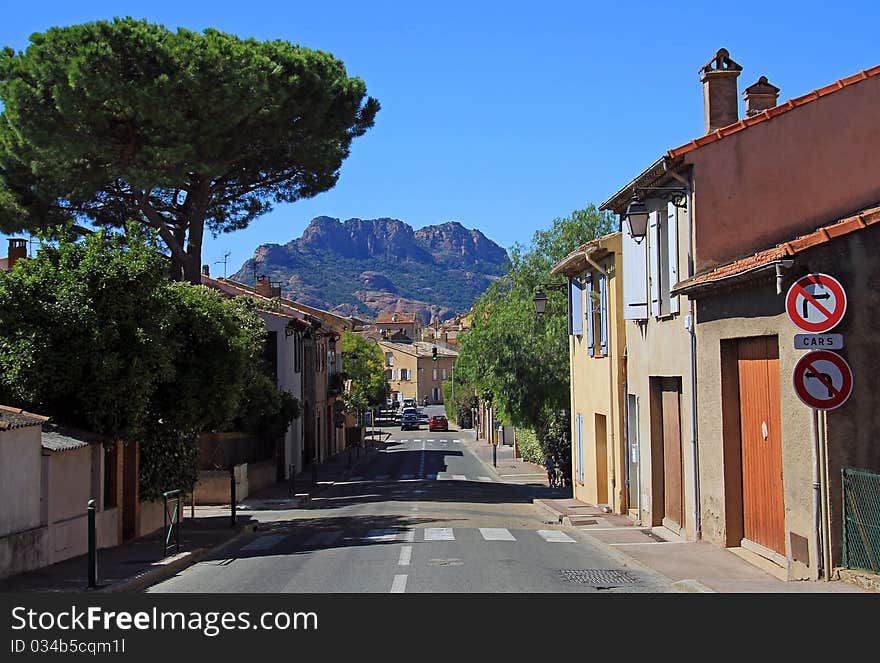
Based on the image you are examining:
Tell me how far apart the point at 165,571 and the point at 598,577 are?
648 cm

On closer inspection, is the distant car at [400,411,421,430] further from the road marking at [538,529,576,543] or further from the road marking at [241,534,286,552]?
the road marking at [538,529,576,543]

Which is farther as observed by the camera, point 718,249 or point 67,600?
point 718,249

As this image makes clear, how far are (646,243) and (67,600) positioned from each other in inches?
456

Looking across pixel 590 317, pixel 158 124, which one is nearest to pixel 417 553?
pixel 590 317

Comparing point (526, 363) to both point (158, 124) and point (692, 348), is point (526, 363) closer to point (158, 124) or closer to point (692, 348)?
point (158, 124)

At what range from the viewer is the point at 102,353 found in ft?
57.1

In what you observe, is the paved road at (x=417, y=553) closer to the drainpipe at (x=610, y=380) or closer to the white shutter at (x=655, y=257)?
the drainpipe at (x=610, y=380)

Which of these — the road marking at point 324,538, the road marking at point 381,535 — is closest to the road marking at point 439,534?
the road marking at point 381,535

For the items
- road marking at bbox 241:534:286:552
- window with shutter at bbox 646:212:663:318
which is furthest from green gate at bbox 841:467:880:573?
road marking at bbox 241:534:286:552

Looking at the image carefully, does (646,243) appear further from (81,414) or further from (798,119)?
(81,414)

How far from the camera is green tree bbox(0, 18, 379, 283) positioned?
89.7ft

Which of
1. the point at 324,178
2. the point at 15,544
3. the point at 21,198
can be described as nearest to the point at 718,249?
the point at 15,544

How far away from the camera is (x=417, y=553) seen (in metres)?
15.9

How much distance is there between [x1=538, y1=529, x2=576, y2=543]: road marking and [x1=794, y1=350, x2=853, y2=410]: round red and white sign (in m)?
8.61
